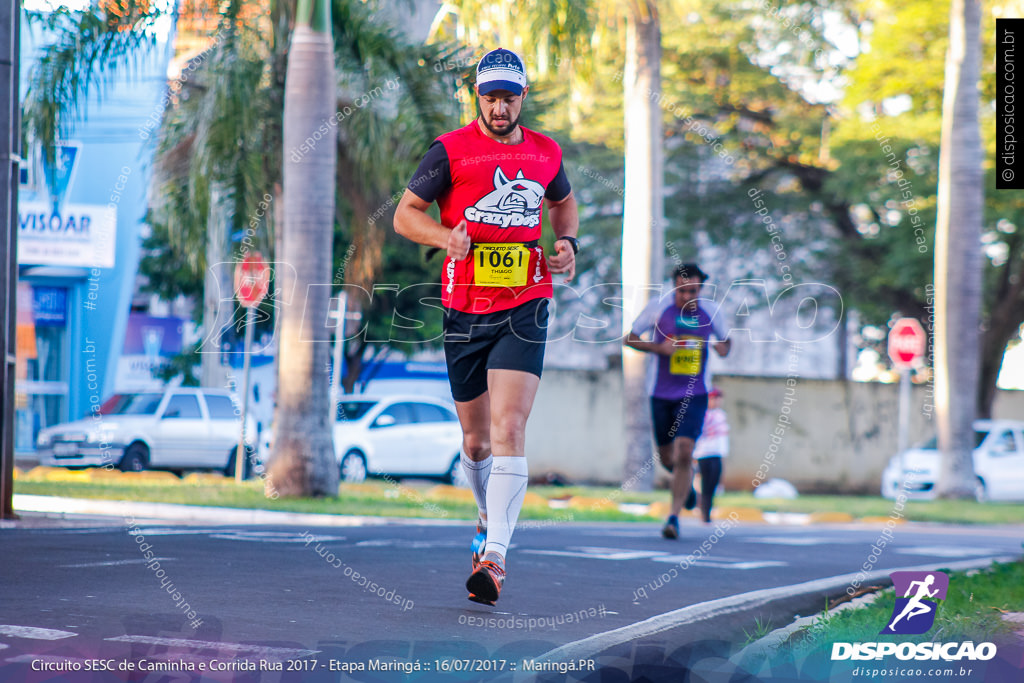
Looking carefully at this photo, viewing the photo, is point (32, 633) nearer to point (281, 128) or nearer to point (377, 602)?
point (377, 602)

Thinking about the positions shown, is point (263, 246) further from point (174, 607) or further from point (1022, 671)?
point (1022, 671)

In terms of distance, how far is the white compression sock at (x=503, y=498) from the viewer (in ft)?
17.2

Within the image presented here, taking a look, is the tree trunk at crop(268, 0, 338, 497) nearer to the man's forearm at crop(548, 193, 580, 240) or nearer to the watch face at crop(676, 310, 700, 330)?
the watch face at crop(676, 310, 700, 330)

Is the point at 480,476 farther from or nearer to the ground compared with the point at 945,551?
farther from the ground

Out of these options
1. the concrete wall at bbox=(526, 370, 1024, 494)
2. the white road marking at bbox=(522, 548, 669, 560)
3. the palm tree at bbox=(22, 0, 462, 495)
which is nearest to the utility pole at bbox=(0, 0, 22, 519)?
the palm tree at bbox=(22, 0, 462, 495)

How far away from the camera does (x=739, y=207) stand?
29000 mm

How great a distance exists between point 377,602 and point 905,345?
15.7 metres

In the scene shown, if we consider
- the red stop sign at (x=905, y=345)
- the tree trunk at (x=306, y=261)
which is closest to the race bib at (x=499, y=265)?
the tree trunk at (x=306, y=261)

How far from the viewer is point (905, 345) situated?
20.0 m

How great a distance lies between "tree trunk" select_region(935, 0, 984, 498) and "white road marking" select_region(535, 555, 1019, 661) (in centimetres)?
1164

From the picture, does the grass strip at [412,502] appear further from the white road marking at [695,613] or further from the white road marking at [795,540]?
the white road marking at [695,613]

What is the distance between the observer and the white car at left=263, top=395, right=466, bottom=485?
2167cm

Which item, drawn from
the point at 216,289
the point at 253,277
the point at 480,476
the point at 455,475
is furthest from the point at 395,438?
the point at 480,476

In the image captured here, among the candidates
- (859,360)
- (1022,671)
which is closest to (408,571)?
(1022,671)
